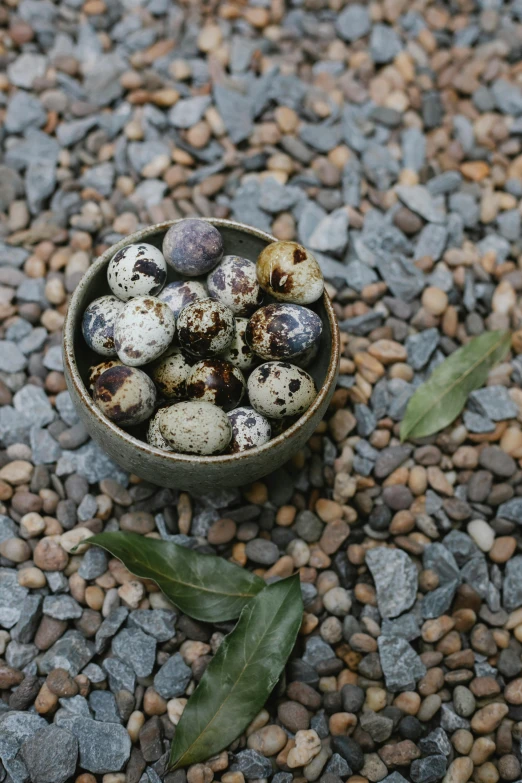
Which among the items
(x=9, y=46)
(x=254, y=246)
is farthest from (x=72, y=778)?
(x=9, y=46)

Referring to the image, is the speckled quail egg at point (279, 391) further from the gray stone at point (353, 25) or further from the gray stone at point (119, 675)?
the gray stone at point (353, 25)

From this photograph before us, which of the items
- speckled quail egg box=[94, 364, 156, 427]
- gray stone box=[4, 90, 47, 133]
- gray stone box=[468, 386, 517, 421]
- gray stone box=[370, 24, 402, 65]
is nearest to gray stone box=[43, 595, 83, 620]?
speckled quail egg box=[94, 364, 156, 427]

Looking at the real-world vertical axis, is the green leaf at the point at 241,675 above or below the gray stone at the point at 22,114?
below

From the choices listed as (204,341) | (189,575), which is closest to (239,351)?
(204,341)

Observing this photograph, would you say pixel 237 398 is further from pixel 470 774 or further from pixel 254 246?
pixel 470 774

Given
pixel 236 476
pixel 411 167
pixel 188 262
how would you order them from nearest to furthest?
pixel 236 476
pixel 188 262
pixel 411 167

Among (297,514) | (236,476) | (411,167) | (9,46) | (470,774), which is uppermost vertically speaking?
(9,46)

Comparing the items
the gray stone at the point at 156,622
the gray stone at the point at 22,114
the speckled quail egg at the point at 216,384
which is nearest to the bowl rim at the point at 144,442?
the speckled quail egg at the point at 216,384

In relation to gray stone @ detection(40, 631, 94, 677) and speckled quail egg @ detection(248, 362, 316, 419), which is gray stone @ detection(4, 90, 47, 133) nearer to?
speckled quail egg @ detection(248, 362, 316, 419)
